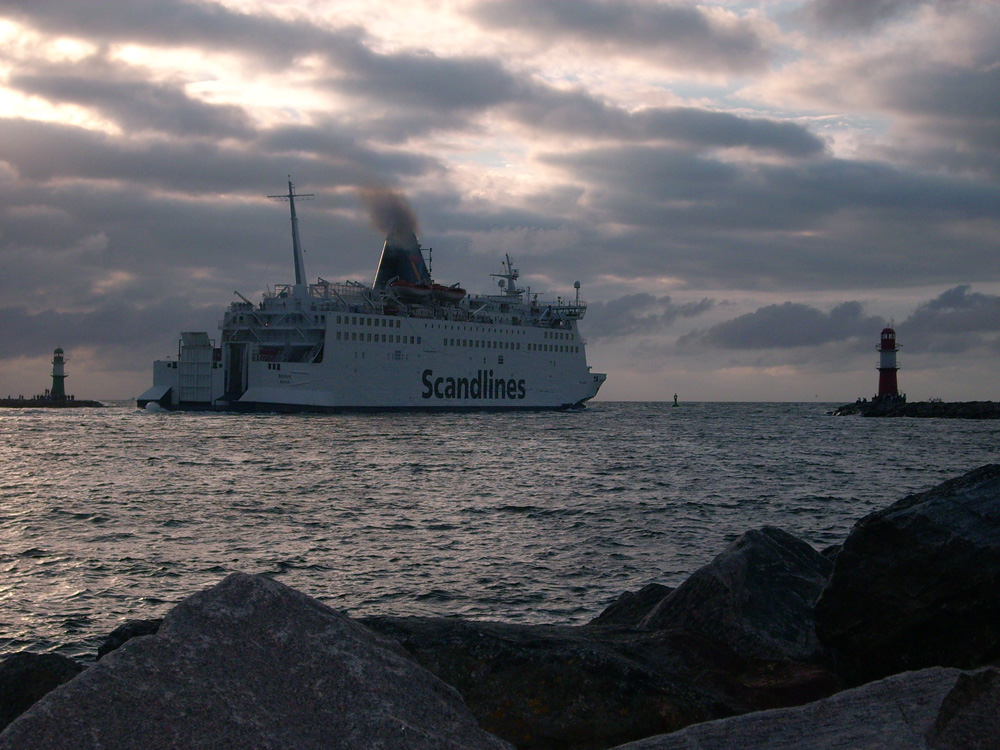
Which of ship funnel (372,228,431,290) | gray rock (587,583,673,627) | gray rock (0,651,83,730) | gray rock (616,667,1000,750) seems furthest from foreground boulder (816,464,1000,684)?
ship funnel (372,228,431,290)

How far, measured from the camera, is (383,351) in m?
59.9

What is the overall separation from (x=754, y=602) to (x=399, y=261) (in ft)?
222

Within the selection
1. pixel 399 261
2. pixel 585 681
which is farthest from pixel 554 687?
pixel 399 261

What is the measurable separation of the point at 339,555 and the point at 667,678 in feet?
27.8

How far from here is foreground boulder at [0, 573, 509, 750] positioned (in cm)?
222

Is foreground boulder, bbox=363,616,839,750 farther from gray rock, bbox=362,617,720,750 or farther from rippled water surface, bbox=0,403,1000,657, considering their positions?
rippled water surface, bbox=0,403,1000,657

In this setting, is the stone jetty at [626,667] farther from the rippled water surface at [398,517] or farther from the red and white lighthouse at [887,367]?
the red and white lighthouse at [887,367]

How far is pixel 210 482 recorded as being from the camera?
22.2 meters

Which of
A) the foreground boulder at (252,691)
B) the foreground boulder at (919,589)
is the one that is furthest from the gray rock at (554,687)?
the foreground boulder at (252,691)

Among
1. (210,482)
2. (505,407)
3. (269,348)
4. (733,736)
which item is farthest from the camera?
(505,407)

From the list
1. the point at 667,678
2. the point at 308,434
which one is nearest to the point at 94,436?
the point at 308,434

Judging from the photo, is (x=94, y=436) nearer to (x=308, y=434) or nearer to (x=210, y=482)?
(x=308, y=434)

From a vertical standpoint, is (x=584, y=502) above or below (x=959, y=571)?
below

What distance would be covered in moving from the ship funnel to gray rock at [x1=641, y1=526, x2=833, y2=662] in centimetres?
6632
